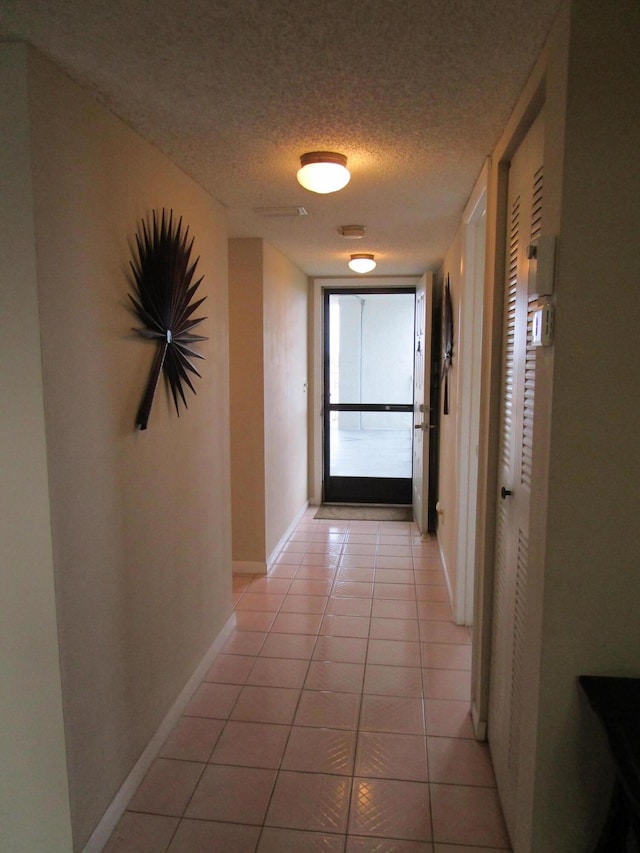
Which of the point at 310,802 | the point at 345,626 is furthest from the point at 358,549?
the point at 310,802

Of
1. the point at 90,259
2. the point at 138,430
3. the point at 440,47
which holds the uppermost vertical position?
the point at 440,47

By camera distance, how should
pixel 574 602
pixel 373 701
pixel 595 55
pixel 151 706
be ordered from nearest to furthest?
pixel 595 55
pixel 574 602
pixel 151 706
pixel 373 701

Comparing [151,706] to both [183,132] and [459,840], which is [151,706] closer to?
[459,840]

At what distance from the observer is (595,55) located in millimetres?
1142

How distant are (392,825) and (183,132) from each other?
2.31m

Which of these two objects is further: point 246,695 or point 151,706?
point 246,695

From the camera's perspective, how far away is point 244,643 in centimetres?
289

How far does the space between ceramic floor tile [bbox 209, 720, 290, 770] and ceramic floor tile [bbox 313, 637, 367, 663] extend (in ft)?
1.83

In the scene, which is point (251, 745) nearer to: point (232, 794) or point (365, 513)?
point (232, 794)

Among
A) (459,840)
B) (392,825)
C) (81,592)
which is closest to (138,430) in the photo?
(81,592)

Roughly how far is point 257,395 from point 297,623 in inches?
56.5

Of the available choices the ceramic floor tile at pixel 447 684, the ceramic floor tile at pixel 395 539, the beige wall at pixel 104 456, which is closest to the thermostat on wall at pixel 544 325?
the beige wall at pixel 104 456

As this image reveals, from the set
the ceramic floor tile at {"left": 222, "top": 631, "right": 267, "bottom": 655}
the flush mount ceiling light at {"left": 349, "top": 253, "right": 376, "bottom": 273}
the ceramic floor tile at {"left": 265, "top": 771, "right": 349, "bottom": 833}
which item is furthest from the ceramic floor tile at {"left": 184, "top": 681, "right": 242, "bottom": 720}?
the flush mount ceiling light at {"left": 349, "top": 253, "right": 376, "bottom": 273}

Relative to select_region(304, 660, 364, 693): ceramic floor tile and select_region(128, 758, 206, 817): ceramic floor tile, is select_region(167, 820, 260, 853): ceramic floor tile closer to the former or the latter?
select_region(128, 758, 206, 817): ceramic floor tile
